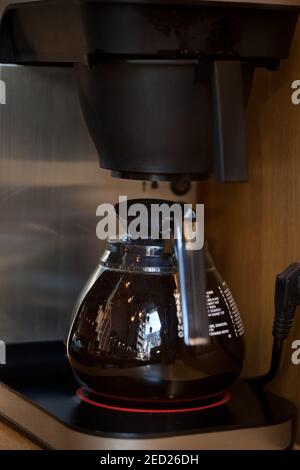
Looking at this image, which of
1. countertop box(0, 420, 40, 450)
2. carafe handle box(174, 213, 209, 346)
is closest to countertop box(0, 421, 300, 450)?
countertop box(0, 420, 40, 450)

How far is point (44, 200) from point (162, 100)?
0.93 ft

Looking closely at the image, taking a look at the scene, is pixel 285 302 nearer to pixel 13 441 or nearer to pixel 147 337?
pixel 147 337

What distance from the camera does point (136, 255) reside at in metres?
0.87

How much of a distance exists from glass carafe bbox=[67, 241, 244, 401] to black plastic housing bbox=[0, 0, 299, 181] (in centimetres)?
10

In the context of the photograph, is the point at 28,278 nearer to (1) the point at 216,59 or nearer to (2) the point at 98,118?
(2) the point at 98,118

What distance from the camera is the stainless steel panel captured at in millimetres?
1002

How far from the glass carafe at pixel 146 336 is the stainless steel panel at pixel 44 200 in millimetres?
152

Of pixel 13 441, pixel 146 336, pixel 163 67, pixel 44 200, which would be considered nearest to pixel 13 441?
pixel 13 441

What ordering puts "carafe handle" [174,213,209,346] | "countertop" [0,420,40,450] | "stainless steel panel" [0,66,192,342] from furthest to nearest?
"stainless steel panel" [0,66,192,342] < "countertop" [0,420,40,450] < "carafe handle" [174,213,209,346]

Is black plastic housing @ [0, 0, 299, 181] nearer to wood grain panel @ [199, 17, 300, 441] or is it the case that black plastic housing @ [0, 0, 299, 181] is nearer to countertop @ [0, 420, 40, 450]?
wood grain panel @ [199, 17, 300, 441]

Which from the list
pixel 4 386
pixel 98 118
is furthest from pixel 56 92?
pixel 4 386

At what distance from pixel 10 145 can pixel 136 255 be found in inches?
9.3

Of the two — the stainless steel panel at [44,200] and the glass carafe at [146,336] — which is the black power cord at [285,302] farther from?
the stainless steel panel at [44,200]

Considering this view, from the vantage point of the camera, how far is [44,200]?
1.02 m
